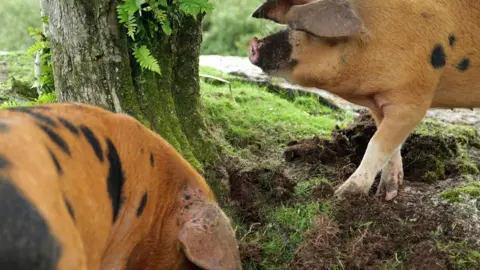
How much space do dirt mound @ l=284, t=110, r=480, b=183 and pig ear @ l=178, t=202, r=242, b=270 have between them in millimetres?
2357

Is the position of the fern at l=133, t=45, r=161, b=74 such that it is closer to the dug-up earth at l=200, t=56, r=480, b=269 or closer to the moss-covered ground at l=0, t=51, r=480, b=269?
the moss-covered ground at l=0, t=51, r=480, b=269

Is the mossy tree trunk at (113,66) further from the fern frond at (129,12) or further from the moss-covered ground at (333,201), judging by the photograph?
the moss-covered ground at (333,201)

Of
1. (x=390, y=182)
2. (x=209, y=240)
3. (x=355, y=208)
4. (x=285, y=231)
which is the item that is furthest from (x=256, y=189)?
(x=209, y=240)

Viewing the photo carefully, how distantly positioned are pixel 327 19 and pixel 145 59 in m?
1.20

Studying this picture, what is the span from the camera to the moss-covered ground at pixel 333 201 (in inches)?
169

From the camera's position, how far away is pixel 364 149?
5.74m

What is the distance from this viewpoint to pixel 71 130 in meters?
2.68

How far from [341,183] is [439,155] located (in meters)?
0.94

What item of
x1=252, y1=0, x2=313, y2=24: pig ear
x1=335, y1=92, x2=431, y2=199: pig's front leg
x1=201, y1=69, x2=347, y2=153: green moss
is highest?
x1=252, y1=0, x2=313, y2=24: pig ear

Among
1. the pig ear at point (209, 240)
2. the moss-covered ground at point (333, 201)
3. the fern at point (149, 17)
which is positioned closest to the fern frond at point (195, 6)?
the fern at point (149, 17)

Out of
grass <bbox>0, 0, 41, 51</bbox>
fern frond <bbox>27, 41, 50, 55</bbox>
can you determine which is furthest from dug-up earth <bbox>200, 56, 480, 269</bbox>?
grass <bbox>0, 0, 41, 51</bbox>

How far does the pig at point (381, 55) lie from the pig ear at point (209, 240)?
1.86m

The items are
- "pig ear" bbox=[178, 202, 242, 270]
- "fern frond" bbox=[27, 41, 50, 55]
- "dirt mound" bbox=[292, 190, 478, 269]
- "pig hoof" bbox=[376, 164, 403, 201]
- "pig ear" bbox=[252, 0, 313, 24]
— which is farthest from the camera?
"fern frond" bbox=[27, 41, 50, 55]

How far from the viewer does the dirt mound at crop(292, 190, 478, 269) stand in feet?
13.7
